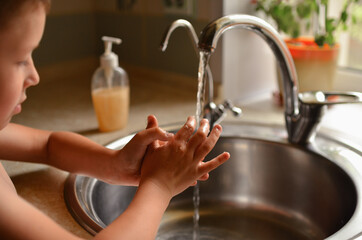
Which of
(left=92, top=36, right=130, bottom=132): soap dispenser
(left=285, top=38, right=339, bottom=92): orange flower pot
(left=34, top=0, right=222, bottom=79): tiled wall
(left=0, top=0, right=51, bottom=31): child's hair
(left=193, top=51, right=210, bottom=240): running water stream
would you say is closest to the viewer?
(left=0, top=0, right=51, bottom=31): child's hair

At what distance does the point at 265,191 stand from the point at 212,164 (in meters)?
0.39

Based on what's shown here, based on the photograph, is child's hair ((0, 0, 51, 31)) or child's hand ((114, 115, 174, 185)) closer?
child's hair ((0, 0, 51, 31))

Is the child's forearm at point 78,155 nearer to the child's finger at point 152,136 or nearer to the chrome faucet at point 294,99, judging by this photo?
the child's finger at point 152,136

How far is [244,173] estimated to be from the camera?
1029mm

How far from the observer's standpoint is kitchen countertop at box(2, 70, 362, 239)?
0.80m

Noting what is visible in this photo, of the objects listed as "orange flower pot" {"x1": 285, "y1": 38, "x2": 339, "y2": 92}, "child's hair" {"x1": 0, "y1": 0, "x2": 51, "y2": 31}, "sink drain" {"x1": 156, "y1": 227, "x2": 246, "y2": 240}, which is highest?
"child's hair" {"x1": 0, "y1": 0, "x2": 51, "y2": 31}

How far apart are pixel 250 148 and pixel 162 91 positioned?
45cm

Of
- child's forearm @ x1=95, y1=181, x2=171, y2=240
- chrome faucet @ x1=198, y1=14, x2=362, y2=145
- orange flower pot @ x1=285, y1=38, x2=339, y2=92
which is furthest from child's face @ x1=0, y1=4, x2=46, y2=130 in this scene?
orange flower pot @ x1=285, y1=38, x2=339, y2=92

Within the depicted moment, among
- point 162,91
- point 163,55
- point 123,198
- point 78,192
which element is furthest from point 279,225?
point 163,55

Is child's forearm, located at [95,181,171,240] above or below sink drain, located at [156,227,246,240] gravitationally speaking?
above

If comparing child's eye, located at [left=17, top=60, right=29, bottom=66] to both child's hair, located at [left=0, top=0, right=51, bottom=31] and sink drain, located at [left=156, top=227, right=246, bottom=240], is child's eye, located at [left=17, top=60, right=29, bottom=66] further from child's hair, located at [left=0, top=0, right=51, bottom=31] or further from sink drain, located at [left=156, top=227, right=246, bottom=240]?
sink drain, located at [left=156, top=227, right=246, bottom=240]

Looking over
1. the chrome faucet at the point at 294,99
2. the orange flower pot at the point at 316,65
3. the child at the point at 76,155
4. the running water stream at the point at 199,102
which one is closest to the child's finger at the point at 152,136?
the child at the point at 76,155

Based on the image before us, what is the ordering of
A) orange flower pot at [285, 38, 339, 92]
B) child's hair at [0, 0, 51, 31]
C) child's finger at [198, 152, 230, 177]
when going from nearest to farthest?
child's hair at [0, 0, 51, 31]
child's finger at [198, 152, 230, 177]
orange flower pot at [285, 38, 339, 92]

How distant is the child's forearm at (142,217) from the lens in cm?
59
